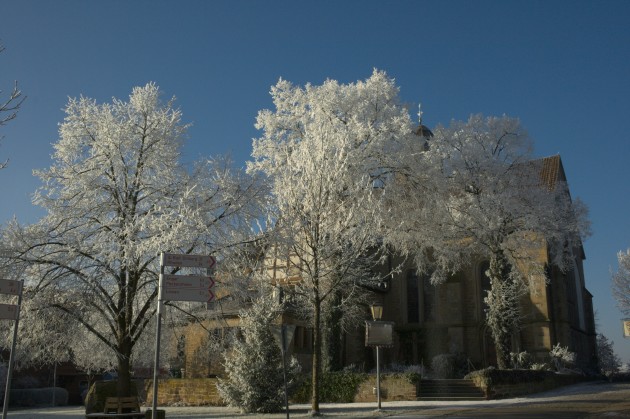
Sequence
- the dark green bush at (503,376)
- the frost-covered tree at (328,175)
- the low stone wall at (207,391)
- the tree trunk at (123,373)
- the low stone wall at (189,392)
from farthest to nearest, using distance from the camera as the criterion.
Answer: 1. the low stone wall at (189,392)
2. the dark green bush at (503,376)
3. the low stone wall at (207,391)
4. the frost-covered tree at (328,175)
5. the tree trunk at (123,373)

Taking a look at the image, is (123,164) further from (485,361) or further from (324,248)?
(485,361)

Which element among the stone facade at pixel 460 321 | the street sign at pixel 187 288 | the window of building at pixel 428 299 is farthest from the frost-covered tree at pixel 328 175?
the window of building at pixel 428 299

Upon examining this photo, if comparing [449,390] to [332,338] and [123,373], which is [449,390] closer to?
[332,338]

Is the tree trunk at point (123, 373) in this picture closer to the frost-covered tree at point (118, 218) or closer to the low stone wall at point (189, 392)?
the frost-covered tree at point (118, 218)

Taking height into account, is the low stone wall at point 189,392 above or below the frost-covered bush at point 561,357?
below

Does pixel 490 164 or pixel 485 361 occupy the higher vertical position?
pixel 490 164

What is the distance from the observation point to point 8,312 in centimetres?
1110

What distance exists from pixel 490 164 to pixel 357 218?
1087 cm

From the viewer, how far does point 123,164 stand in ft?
54.0

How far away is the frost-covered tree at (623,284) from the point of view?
3925cm

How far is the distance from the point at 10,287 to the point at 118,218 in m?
5.08

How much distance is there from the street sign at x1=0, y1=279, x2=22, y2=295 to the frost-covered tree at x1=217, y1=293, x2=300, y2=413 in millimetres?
7939

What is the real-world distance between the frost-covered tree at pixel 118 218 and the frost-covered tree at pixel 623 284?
32027 millimetres

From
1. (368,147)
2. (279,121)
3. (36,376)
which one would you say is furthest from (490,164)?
(36,376)
